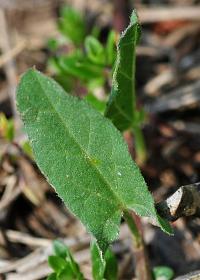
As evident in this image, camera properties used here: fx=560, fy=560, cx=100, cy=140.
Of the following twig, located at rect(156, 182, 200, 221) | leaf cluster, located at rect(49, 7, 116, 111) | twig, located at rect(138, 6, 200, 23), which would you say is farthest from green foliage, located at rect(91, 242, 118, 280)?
twig, located at rect(138, 6, 200, 23)

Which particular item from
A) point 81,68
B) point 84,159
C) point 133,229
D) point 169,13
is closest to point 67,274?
point 133,229

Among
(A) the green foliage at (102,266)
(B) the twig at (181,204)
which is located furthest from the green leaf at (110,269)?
(B) the twig at (181,204)

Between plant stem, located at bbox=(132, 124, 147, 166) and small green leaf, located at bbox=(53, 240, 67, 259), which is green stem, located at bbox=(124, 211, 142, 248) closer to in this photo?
small green leaf, located at bbox=(53, 240, 67, 259)

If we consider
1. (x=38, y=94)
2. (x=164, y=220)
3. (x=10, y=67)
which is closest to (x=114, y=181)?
(x=164, y=220)

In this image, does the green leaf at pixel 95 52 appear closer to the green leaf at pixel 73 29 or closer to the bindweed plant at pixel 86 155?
the green leaf at pixel 73 29

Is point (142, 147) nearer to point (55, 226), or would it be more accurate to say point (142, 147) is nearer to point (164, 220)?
point (55, 226)

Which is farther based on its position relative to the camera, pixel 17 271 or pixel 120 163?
pixel 17 271
